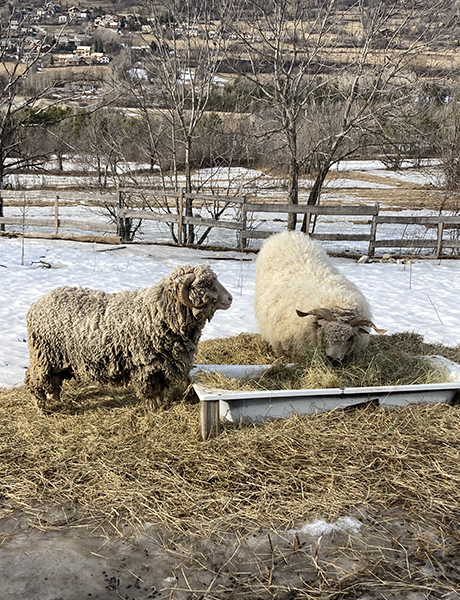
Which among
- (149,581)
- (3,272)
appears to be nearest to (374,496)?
(149,581)

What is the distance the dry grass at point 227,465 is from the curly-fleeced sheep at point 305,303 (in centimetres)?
88

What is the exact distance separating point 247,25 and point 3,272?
888 centimetres

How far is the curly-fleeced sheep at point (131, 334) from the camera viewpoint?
171 inches

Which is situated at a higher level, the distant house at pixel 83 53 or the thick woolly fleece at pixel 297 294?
the distant house at pixel 83 53

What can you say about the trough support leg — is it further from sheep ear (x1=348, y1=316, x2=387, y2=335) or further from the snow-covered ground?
the snow-covered ground

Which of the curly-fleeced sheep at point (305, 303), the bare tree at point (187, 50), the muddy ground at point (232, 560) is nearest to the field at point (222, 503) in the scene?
the muddy ground at point (232, 560)

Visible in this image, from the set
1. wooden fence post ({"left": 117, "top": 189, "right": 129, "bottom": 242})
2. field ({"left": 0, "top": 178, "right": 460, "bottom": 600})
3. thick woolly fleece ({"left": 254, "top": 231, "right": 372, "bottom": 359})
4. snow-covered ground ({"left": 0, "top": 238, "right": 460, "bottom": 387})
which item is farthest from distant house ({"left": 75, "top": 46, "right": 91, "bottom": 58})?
field ({"left": 0, "top": 178, "right": 460, "bottom": 600})

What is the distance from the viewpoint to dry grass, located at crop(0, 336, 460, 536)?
3.39 meters

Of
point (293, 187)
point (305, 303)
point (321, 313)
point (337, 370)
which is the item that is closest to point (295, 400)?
point (337, 370)

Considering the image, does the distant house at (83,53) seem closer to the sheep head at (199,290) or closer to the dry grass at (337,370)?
the dry grass at (337,370)

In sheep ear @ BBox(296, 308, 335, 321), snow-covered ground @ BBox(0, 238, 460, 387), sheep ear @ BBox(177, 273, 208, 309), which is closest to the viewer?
sheep ear @ BBox(177, 273, 208, 309)

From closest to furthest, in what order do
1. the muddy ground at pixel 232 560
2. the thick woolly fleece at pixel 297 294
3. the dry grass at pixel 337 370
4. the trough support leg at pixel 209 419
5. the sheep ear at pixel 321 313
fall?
the muddy ground at pixel 232 560, the trough support leg at pixel 209 419, the dry grass at pixel 337 370, the sheep ear at pixel 321 313, the thick woolly fleece at pixel 297 294

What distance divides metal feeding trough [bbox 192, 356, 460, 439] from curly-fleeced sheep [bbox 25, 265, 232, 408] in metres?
0.43

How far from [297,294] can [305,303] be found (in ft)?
0.78
